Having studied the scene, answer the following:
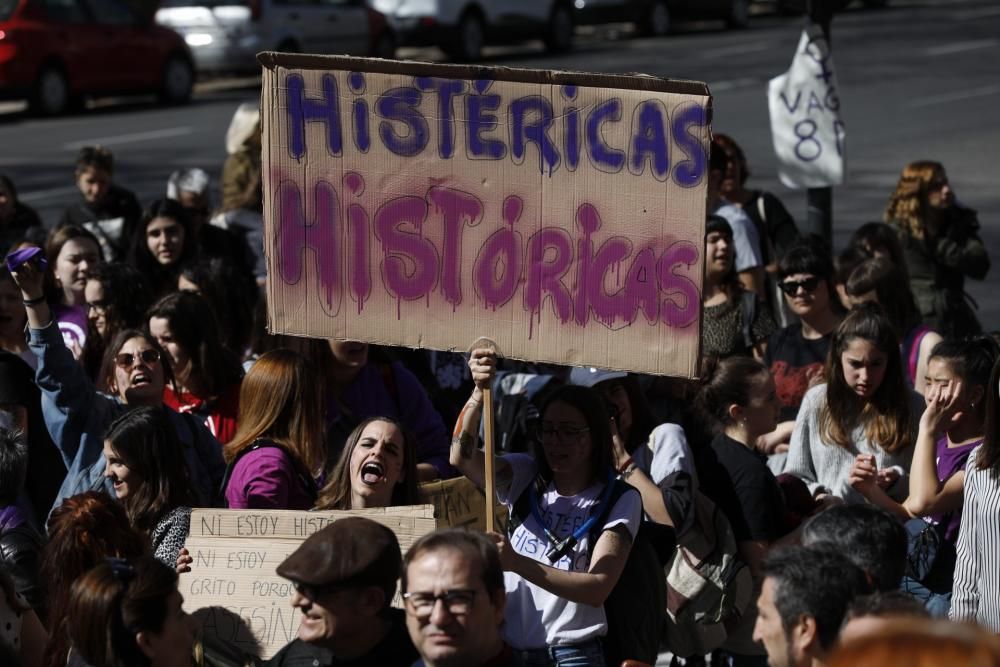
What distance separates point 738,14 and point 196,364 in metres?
23.7

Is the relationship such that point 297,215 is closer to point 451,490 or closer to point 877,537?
point 451,490

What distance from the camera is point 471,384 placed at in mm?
6934

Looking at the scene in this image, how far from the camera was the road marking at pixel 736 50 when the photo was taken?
945 inches

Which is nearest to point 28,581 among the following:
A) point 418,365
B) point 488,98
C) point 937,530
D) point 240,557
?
point 240,557

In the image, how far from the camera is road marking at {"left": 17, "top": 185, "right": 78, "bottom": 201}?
1441 cm

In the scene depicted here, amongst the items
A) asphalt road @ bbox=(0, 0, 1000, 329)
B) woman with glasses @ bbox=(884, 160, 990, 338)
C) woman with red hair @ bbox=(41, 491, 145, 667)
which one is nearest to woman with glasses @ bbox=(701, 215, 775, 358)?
woman with glasses @ bbox=(884, 160, 990, 338)

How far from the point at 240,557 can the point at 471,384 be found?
8.69 feet

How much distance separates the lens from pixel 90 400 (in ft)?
17.4

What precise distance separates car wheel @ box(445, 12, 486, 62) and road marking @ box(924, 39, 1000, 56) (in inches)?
269

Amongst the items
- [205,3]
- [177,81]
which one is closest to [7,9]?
[177,81]

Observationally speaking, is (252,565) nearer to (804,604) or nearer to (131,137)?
(804,604)

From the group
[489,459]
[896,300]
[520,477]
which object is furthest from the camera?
[896,300]

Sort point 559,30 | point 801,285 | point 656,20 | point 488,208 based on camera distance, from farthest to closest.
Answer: point 656,20 < point 559,30 < point 801,285 < point 488,208

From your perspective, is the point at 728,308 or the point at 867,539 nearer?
the point at 867,539
